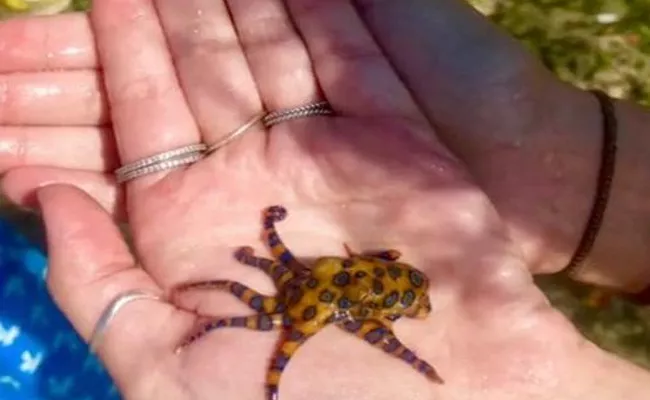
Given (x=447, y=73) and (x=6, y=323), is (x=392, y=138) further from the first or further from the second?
(x=6, y=323)

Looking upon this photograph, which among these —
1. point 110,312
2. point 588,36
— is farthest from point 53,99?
point 588,36

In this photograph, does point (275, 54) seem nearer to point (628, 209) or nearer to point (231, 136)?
point (231, 136)

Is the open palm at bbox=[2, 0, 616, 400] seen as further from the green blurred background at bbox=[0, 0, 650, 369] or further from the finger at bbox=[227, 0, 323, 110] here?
the green blurred background at bbox=[0, 0, 650, 369]

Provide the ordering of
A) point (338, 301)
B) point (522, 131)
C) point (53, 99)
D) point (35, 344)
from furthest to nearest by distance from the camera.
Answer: point (35, 344) → point (53, 99) → point (522, 131) → point (338, 301)

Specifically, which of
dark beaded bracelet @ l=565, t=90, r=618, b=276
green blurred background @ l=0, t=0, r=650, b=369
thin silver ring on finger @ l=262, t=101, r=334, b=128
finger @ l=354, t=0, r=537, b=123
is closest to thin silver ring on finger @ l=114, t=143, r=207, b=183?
thin silver ring on finger @ l=262, t=101, r=334, b=128

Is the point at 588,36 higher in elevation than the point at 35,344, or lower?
higher
